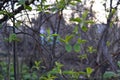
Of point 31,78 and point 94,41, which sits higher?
point 94,41

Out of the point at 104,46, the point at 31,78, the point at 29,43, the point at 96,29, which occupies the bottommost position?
the point at 31,78

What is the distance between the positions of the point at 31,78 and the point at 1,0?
257 cm

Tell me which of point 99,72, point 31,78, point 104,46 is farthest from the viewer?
point 31,78

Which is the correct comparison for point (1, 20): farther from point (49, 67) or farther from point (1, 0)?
point (49, 67)

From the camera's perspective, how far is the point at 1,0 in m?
2.04

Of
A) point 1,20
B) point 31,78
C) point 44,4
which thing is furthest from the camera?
point 31,78

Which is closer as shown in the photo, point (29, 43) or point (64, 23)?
point (64, 23)

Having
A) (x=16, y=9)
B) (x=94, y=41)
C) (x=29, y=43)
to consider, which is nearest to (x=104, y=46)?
(x=16, y=9)

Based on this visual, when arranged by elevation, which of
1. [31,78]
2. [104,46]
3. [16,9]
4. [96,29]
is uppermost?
[16,9]

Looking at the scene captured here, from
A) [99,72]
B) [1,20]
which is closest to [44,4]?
[1,20]

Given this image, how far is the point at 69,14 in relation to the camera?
15.3 ft

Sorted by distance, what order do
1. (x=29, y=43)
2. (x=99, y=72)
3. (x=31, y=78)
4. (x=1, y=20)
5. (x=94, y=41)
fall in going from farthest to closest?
(x=29, y=43) < (x=31, y=78) < (x=94, y=41) < (x=99, y=72) < (x=1, y=20)

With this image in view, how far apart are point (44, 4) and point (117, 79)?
2.19ft

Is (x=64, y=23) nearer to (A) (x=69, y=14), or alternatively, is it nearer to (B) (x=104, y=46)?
(A) (x=69, y=14)
